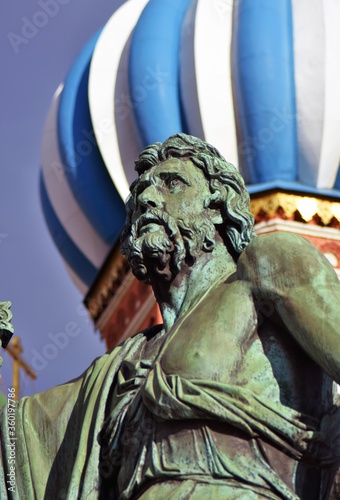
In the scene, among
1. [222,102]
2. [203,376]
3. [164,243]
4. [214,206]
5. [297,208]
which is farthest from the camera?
[297,208]

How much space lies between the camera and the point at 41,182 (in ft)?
76.0

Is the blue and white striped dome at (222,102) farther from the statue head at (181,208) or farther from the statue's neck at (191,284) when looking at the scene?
the statue's neck at (191,284)

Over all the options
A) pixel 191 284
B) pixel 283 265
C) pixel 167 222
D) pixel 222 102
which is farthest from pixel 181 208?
pixel 222 102

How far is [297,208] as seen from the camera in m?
21.1

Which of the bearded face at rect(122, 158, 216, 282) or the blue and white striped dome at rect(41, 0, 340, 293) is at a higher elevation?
the bearded face at rect(122, 158, 216, 282)

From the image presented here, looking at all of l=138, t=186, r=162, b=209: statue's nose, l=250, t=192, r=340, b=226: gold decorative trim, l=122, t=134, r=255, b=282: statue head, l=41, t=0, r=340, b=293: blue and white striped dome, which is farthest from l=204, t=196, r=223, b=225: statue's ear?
l=250, t=192, r=340, b=226: gold decorative trim

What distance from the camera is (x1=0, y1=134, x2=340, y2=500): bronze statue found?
3.92 m

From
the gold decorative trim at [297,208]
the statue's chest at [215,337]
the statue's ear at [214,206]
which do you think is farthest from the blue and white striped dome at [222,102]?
the statue's chest at [215,337]

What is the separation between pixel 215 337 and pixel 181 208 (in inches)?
15.1

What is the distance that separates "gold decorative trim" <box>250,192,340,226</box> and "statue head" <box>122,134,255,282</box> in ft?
54.2

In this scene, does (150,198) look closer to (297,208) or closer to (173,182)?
(173,182)

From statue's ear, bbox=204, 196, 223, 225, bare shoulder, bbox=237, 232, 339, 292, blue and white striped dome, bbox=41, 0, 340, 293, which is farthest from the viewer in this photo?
blue and white striped dome, bbox=41, 0, 340, 293

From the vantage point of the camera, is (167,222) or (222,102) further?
(222,102)

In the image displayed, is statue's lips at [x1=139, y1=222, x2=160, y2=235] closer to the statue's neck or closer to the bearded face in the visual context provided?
the bearded face
